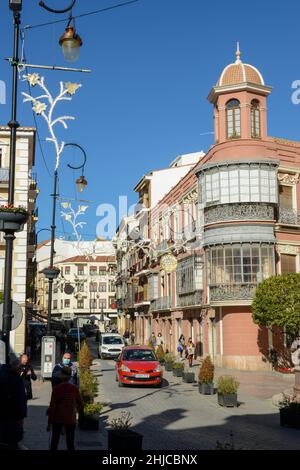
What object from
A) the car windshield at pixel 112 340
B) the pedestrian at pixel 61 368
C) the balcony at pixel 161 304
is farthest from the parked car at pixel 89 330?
the pedestrian at pixel 61 368

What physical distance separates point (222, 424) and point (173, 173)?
130ft

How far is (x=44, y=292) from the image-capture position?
107m

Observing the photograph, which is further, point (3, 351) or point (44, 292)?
point (44, 292)

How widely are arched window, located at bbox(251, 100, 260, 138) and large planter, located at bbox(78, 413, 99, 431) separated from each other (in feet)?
76.8

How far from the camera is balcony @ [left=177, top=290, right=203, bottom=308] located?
115 feet

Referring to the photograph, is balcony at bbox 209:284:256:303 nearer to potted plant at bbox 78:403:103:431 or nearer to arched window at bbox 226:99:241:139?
arched window at bbox 226:99:241:139

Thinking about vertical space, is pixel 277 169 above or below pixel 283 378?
above

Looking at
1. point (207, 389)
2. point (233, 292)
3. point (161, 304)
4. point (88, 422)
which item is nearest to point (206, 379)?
point (207, 389)

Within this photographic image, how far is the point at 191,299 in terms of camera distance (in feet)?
120

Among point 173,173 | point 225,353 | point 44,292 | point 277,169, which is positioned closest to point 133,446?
point 225,353

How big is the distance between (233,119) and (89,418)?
2383 centimetres

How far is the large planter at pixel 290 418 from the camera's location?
43.8 feet

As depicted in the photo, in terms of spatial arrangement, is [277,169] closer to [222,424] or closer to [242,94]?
[242,94]

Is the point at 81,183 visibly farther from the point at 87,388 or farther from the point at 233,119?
the point at 233,119
